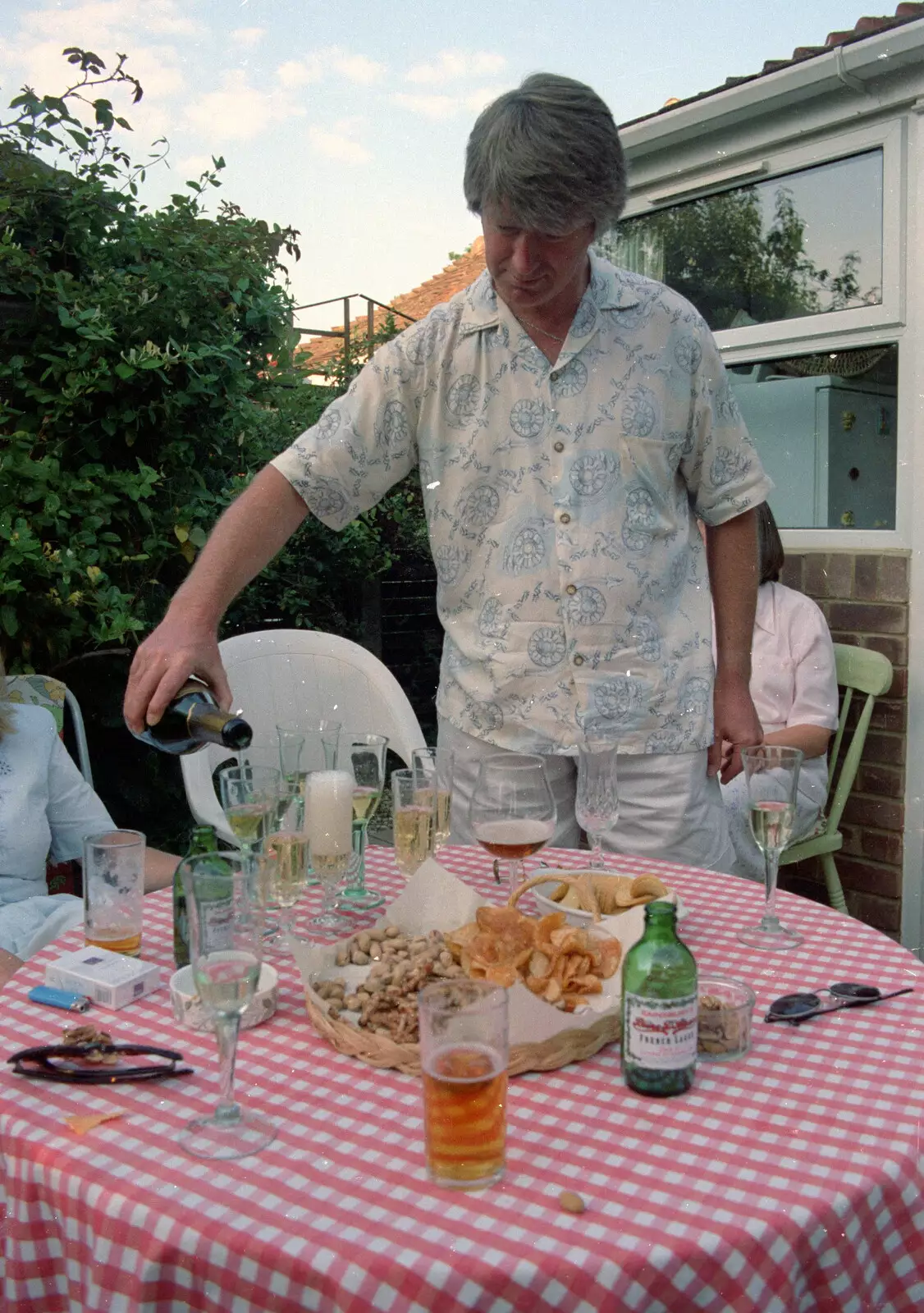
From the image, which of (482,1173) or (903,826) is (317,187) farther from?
(482,1173)

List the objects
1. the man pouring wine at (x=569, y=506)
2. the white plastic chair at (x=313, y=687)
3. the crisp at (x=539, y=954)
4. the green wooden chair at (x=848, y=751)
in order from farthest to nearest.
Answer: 1. the green wooden chair at (x=848, y=751)
2. the white plastic chair at (x=313, y=687)
3. the man pouring wine at (x=569, y=506)
4. the crisp at (x=539, y=954)

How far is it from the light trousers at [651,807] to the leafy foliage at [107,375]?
1.39 meters

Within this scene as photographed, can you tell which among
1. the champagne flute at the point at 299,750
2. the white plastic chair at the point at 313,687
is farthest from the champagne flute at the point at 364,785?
the white plastic chair at the point at 313,687

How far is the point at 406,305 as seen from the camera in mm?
10812

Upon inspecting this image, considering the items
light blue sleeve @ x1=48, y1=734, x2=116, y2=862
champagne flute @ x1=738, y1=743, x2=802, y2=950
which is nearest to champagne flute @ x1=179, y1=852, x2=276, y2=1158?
champagne flute @ x1=738, y1=743, x2=802, y2=950

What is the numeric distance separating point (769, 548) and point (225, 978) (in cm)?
267

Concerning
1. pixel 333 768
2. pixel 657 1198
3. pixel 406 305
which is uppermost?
pixel 406 305

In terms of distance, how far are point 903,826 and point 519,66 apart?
249 centimetres

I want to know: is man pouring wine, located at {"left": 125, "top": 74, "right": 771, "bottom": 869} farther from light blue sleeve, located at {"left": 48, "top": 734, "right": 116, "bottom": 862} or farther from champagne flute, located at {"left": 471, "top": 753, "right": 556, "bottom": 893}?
light blue sleeve, located at {"left": 48, "top": 734, "right": 116, "bottom": 862}

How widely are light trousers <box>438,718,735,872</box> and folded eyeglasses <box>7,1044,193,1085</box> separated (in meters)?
0.98

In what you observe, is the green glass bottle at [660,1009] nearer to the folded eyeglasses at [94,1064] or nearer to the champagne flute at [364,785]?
the folded eyeglasses at [94,1064]

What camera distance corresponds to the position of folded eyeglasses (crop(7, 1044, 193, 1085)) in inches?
46.1

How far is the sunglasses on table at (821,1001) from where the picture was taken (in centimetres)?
132

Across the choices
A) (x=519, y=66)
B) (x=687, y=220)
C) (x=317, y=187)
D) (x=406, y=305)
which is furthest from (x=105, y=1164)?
(x=406, y=305)
